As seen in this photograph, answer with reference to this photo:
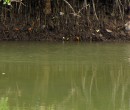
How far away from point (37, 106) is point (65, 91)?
3.17 ft

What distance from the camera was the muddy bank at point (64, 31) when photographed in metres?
13.8

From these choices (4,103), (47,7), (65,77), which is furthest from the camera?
(47,7)

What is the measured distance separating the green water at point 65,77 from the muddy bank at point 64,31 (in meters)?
1.75

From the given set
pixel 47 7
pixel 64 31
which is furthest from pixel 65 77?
pixel 47 7

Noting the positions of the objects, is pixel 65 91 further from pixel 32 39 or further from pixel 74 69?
pixel 32 39

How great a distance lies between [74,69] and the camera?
28.5 feet

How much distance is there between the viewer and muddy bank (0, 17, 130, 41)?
1382 cm

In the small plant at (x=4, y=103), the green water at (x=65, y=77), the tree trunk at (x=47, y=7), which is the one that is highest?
the tree trunk at (x=47, y=7)

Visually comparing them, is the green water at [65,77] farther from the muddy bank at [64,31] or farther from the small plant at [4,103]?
the muddy bank at [64,31]

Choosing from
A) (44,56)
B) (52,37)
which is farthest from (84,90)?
(52,37)

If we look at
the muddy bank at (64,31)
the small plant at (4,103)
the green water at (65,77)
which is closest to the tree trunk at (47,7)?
the muddy bank at (64,31)

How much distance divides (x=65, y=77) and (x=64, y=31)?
6279 millimetres

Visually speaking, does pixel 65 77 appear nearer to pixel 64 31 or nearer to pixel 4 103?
pixel 4 103

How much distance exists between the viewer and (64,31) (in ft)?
46.1
